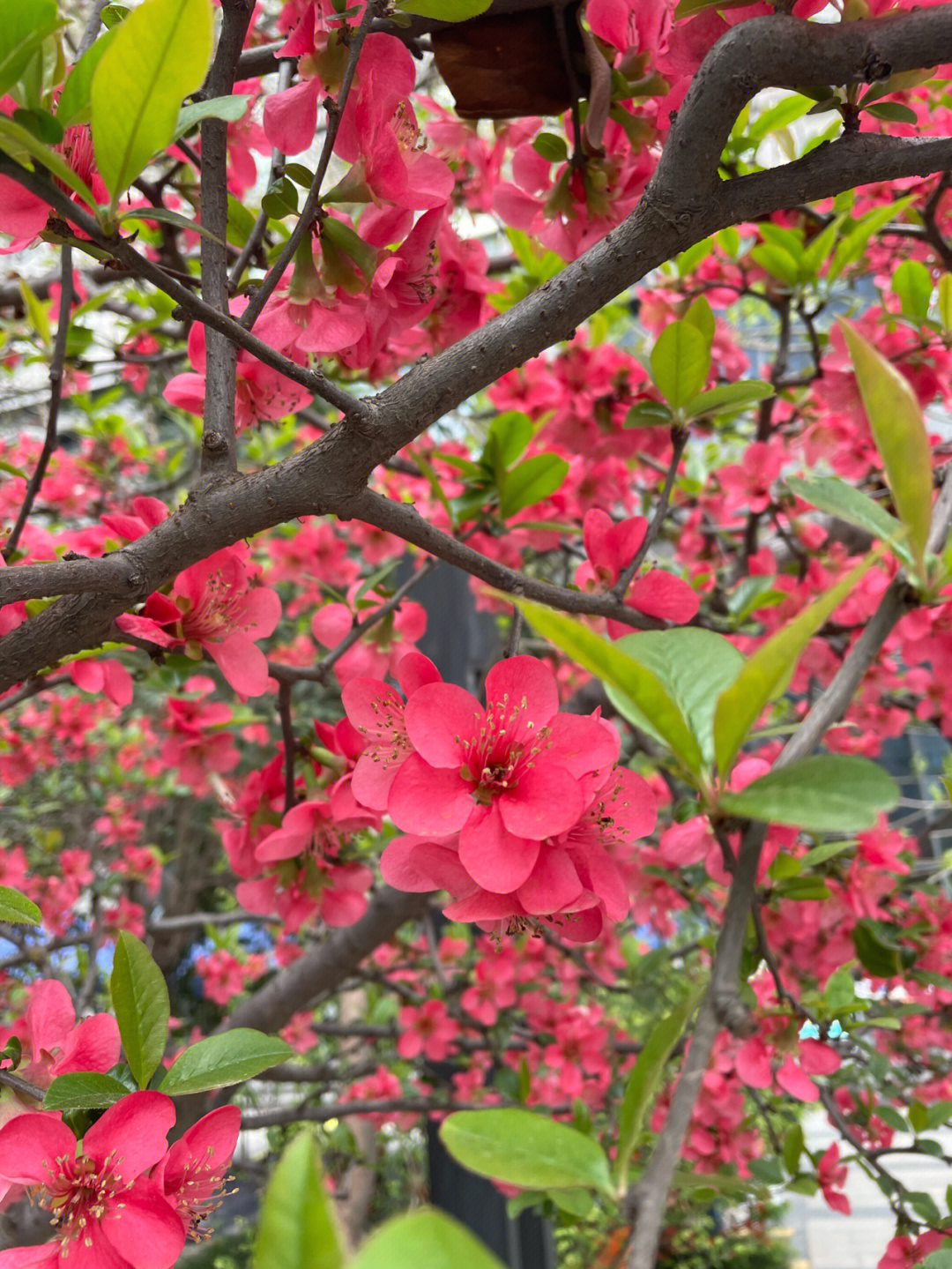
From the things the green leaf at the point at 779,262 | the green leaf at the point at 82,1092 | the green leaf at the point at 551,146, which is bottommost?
the green leaf at the point at 82,1092

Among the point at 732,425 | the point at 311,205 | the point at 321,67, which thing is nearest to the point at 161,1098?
the point at 311,205

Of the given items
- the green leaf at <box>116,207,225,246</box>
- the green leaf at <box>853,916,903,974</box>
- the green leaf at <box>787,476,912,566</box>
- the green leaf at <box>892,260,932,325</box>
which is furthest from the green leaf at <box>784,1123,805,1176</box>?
the green leaf at <box>116,207,225,246</box>

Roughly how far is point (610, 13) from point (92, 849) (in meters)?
2.44

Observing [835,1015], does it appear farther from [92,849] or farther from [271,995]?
[92,849]

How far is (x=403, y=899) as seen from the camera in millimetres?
1186

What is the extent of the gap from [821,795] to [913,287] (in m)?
0.87

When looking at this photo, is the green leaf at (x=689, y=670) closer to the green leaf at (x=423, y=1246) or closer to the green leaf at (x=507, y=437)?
the green leaf at (x=423, y=1246)

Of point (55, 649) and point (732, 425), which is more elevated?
point (732, 425)

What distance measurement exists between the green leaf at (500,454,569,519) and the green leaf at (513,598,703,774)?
56cm

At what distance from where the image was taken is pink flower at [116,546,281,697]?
679 mm

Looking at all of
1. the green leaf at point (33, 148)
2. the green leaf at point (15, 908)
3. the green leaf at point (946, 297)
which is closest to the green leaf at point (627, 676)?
the green leaf at point (33, 148)

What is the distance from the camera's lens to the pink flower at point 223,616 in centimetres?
68

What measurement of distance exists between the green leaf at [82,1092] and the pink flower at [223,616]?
307mm

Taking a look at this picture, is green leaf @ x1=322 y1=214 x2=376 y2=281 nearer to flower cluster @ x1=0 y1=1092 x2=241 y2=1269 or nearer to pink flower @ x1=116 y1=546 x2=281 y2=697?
pink flower @ x1=116 y1=546 x2=281 y2=697
